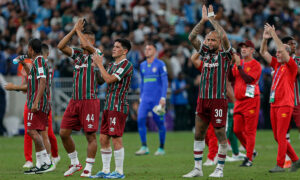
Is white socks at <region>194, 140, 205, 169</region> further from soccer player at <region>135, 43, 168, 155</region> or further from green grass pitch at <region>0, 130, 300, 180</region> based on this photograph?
soccer player at <region>135, 43, 168, 155</region>

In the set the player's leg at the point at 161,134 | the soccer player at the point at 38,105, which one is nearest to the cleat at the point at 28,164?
the soccer player at the point at 38,105

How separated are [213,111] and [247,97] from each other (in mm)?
2337

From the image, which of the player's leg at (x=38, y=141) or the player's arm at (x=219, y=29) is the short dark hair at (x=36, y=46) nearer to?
the player's leg at (x=38, y=141)

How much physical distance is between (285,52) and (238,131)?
2539mm

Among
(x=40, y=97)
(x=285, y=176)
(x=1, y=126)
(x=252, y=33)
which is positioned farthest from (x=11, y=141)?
(x=252, y=33)

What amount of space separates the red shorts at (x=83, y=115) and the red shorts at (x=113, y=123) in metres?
0.29

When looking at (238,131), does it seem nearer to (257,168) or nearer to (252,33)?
(257,168)

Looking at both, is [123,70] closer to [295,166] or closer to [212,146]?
[212,146]

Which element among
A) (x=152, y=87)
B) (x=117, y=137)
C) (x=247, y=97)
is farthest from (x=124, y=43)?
(x=152, y=87)

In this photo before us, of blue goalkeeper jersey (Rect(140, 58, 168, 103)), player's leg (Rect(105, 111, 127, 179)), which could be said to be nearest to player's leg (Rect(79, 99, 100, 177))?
player's leg (Rect(105, 111, 127, 179))

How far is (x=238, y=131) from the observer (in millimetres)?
12922

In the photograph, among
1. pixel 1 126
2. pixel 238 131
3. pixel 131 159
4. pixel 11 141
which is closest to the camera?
pixel 238 131

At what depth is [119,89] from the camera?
34.6ft

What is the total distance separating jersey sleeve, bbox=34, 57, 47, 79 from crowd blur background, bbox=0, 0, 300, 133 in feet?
32.7
